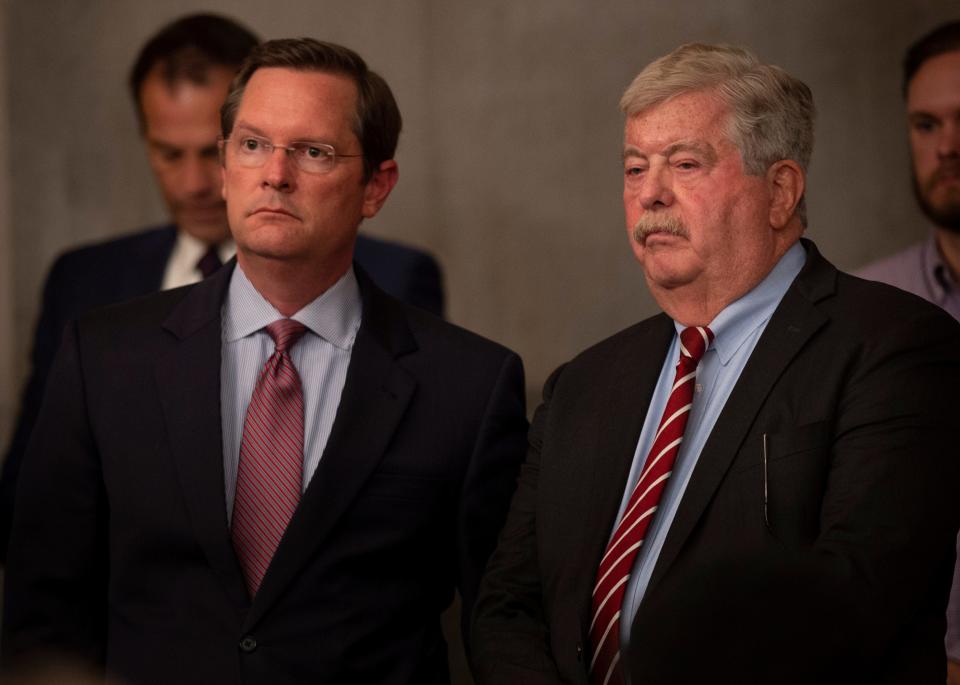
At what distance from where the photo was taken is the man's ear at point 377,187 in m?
2.78

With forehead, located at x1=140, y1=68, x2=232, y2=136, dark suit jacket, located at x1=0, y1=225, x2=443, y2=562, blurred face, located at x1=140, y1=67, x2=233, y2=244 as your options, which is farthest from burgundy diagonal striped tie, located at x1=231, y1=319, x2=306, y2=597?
forehead, located at x1=140, y1=68, x2=232, y2=136

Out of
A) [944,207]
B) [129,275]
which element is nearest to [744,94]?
[944,207]

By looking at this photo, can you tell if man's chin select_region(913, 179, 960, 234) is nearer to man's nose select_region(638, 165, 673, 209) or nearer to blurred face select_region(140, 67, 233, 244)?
man's nose select_region(638, 165, 673, 209)

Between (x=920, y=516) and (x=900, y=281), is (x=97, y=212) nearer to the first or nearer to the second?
(x=900, y=281)

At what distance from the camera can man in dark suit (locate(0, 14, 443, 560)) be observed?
3912 millimetres

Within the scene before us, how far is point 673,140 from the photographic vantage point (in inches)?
93.4

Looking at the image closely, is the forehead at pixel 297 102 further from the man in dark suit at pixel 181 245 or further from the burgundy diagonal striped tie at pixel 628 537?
the man in dark suit at pixel 181 245

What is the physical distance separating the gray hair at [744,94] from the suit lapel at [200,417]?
2.94ft

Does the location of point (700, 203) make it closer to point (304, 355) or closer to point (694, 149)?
point (694, 149)

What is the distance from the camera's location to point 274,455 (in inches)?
98.7

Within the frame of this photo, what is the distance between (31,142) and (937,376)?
3.71 metres

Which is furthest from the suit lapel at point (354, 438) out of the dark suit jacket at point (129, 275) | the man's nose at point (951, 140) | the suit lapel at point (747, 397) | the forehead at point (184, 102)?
the man's nose at point (951, 140)

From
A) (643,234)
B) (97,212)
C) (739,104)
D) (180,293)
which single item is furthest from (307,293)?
(97,212)

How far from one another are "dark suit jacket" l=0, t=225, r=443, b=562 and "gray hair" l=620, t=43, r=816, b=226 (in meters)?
1.61
